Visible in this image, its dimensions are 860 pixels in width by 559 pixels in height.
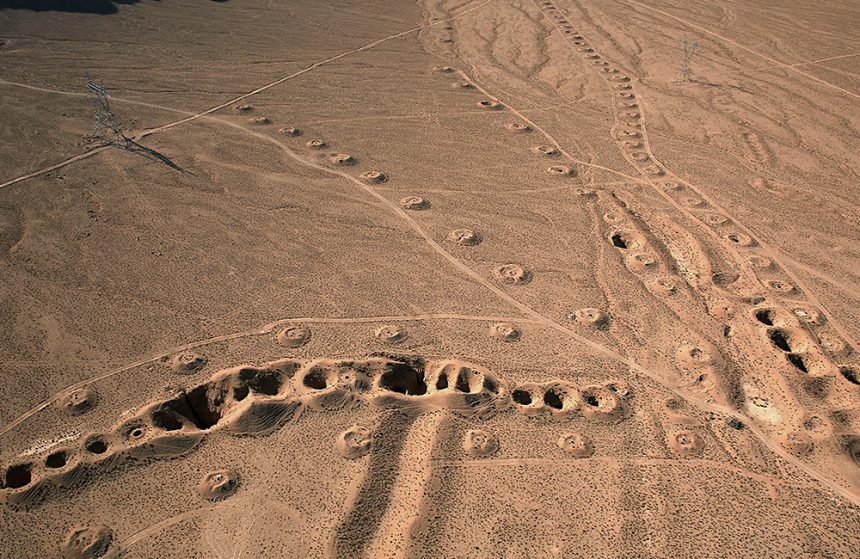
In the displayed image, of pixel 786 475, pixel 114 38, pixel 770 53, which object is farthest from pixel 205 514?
pixel 770 53

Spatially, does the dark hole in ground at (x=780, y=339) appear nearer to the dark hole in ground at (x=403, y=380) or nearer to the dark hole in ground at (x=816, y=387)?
the dark hole in ground at (x=816, y=387)

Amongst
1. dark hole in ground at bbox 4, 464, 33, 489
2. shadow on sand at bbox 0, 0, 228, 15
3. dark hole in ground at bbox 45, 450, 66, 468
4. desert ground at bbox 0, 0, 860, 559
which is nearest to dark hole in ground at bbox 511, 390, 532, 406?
desert ground at bbox 0, 0, 860, 559

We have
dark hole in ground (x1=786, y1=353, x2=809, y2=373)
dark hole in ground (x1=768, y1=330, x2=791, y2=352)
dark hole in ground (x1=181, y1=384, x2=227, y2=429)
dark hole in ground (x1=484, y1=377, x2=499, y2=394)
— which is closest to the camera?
dark hole in ground (x1=181, y1=384, x2=227, y2=429)

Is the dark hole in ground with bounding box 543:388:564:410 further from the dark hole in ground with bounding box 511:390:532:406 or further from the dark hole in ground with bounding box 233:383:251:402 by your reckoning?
the dark hole in ground with bounding box 233:383:251:402

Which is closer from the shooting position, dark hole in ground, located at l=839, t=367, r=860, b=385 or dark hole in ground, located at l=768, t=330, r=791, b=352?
dark hole in ground, located at l=839, t=367, r=860, b=385

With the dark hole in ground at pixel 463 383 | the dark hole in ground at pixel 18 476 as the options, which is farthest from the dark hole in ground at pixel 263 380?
the dark hole in ground at pixel 18 476

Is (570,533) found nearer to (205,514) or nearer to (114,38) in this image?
(205,514)
